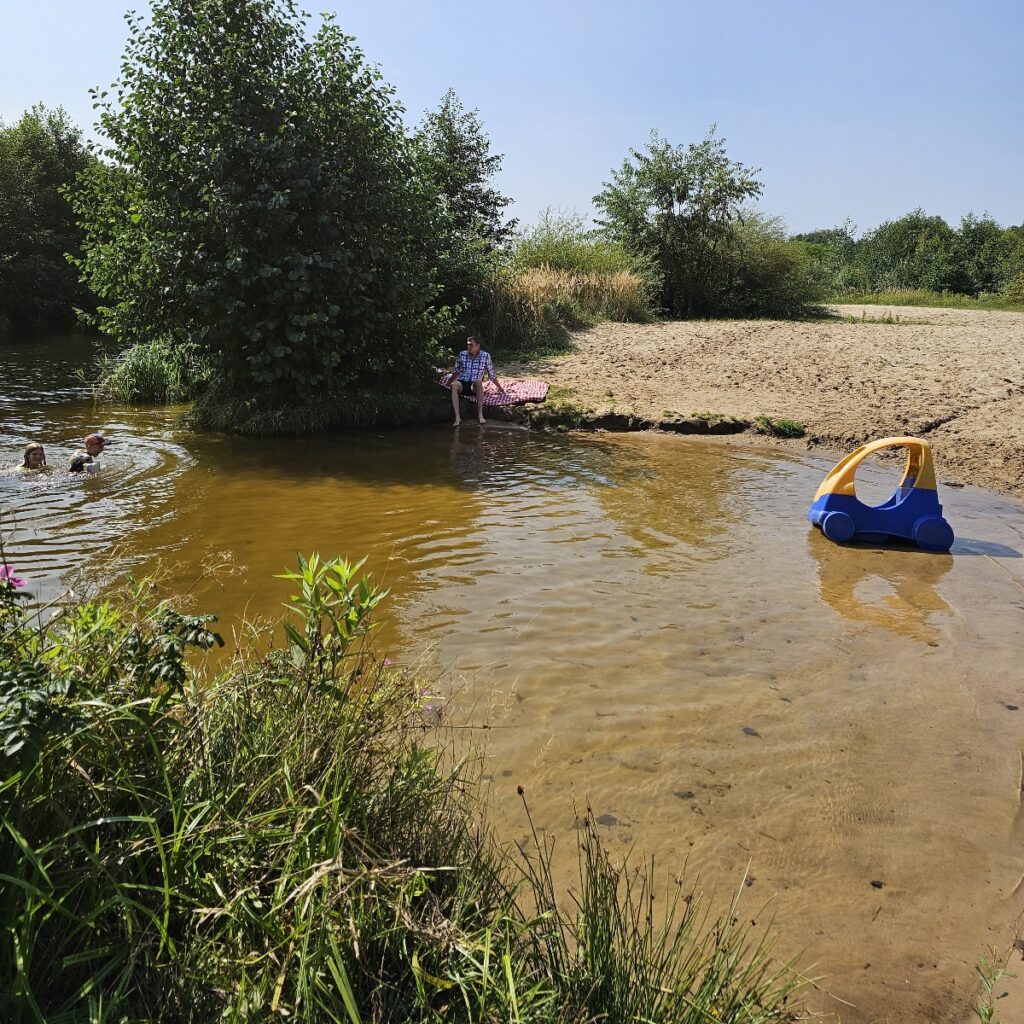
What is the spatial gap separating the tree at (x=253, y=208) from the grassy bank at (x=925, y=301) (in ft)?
83.5

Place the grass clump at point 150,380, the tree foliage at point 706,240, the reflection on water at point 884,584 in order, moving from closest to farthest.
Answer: the reflection on water at point 884,584, the grass clump at point 150,380, the tree foliage at point 706,240

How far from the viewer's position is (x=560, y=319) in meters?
20.1

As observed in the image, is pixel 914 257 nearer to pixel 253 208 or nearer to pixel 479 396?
pixel 479 396

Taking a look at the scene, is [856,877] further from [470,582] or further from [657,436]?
[657,436]

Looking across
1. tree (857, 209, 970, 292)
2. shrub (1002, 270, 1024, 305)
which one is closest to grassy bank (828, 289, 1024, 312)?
shrub (1002, 270, 1024, 305)

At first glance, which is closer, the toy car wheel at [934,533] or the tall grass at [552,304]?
the toy car wheel at [934,533]

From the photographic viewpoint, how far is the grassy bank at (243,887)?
1.77 metres

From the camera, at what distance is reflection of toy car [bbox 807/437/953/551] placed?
296 inches

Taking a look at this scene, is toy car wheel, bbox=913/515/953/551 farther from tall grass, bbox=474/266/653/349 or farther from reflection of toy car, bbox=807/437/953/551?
tall grass, bbox=474/266/653/349

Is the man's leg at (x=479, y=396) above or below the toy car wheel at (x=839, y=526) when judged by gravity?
above

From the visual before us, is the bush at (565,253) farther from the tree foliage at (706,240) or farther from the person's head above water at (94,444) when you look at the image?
the person's head above water at (94,444)

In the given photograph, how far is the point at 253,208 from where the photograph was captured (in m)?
11.2

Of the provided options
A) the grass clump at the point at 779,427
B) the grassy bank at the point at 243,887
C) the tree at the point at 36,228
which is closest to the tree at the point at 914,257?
the grass clump at the point at 779,427

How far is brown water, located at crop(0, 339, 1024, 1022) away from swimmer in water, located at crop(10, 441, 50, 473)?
245 millimetres
